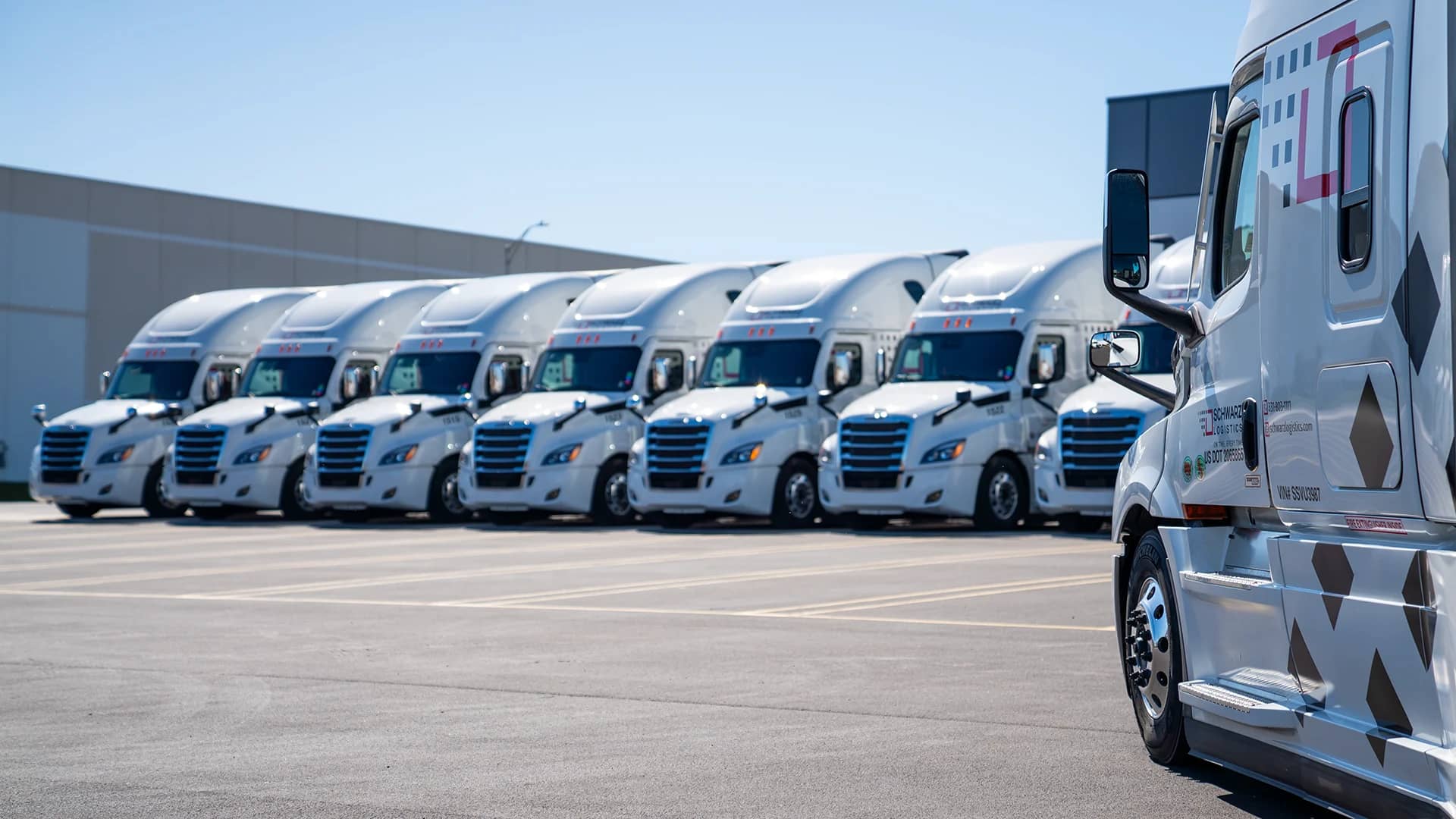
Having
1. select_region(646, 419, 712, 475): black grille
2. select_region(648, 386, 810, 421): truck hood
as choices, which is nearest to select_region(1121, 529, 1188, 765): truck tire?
select_region(646, 419, 712, 475): black grille

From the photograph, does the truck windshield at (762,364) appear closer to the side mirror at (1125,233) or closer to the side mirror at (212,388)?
the side mirror at (212,388)

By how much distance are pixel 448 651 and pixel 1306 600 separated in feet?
21.2

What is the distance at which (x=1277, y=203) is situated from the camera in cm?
604

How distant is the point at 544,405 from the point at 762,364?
3.15 meters

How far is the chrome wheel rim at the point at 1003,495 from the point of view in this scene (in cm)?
2269

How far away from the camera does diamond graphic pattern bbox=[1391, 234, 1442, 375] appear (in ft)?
15.9

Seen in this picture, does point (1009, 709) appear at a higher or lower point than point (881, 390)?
lower

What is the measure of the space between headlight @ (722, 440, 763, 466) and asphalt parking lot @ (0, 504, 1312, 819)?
5771mm

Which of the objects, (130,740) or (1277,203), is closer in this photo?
(1277,203)

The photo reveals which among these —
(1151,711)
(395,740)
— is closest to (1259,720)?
(1151,711)

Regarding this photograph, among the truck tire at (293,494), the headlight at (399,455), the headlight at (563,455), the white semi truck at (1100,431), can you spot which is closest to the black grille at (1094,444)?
the white semi truck at (1100,431)

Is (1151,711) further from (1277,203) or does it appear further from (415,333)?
(415,333)

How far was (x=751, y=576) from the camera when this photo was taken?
54.5 ft

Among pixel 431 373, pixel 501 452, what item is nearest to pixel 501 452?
pixel 501 452
